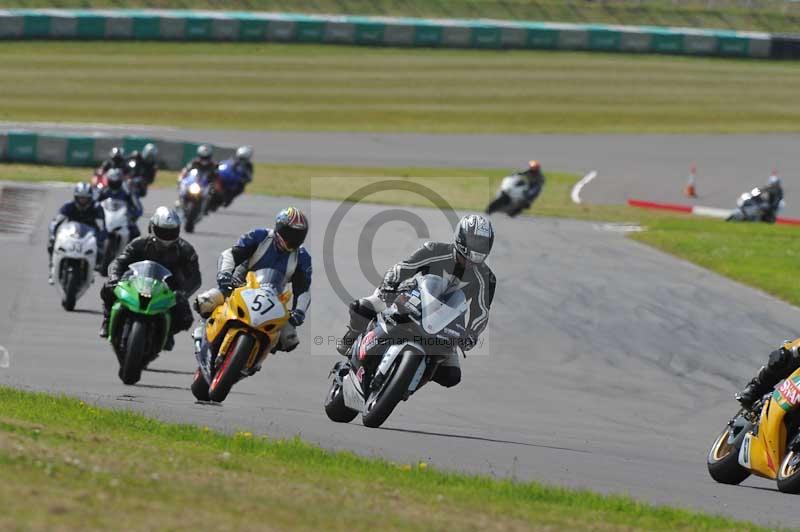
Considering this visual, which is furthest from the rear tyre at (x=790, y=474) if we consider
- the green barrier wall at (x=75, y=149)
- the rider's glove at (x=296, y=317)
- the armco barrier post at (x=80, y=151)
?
the armco barrier post at (x=80, y=151)

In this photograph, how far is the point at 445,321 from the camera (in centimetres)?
1017

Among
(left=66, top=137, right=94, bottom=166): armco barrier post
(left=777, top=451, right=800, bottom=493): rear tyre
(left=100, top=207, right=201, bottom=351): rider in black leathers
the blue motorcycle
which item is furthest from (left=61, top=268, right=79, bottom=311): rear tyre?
(left=66, top=137, right=94, bottom=166): armco barrier post

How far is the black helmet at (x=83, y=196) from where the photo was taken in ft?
60.1

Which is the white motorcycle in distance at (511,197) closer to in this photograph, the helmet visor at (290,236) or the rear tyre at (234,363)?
the helmet visor at (290,236)

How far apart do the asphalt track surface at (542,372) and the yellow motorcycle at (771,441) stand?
182mm

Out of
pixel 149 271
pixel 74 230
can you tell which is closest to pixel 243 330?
pixel 149 271

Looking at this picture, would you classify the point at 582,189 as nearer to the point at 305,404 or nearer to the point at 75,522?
the point at 305,404

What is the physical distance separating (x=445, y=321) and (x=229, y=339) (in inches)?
82.3

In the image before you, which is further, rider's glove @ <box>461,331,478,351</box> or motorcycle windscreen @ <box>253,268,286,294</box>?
motorcycle windscreen @ <box>253,268,286,294</box>

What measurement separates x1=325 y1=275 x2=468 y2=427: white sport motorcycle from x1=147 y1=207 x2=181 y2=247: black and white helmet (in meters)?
2.96

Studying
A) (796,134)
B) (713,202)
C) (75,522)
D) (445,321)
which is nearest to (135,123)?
(713,202)

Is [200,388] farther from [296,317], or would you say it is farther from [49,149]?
[49,149]

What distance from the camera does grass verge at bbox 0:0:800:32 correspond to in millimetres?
65938

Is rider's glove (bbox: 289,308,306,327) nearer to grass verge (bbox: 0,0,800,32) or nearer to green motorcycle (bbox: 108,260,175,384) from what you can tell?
green motorcycle (bbox: 108,260,175,384)
